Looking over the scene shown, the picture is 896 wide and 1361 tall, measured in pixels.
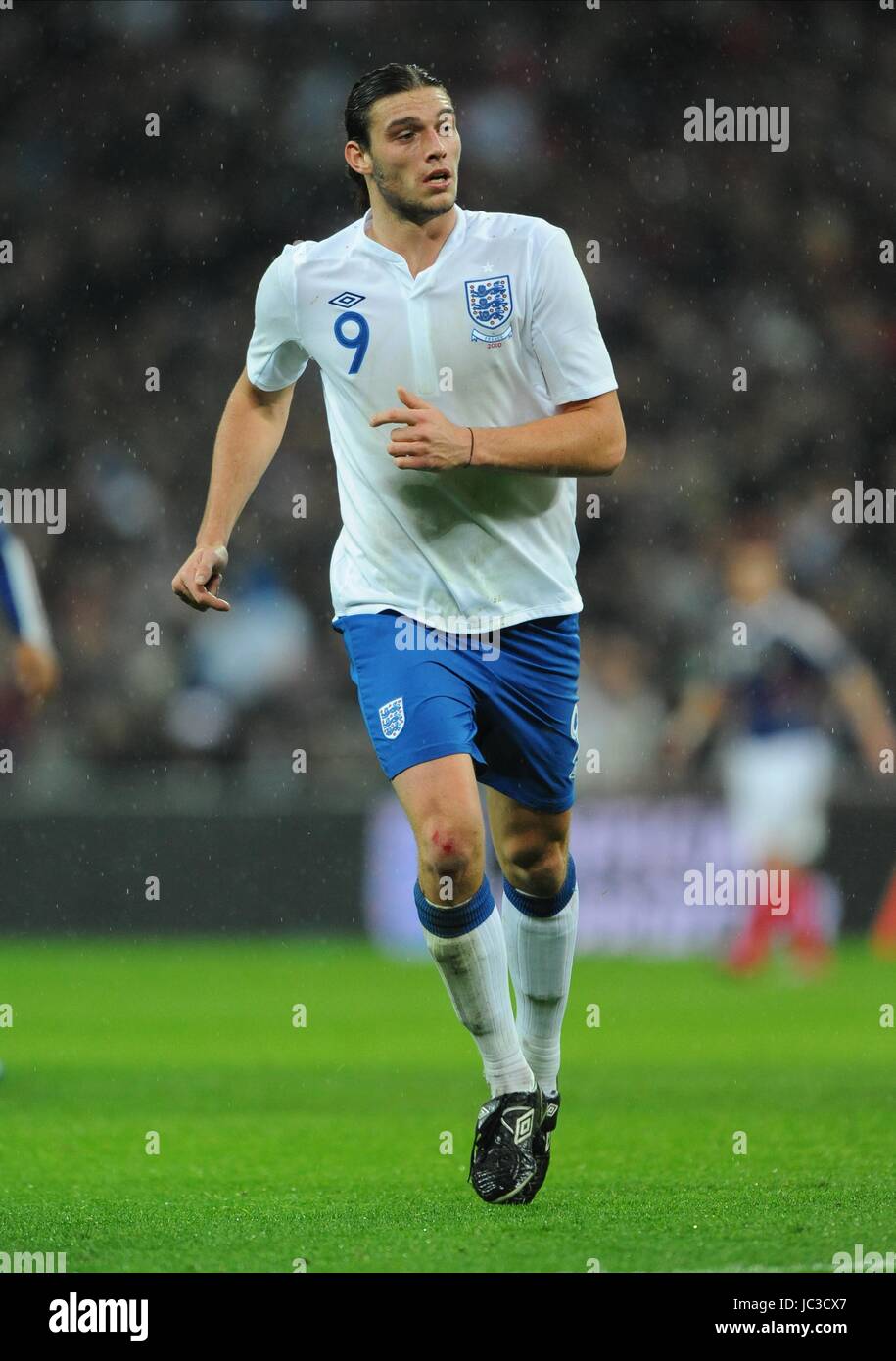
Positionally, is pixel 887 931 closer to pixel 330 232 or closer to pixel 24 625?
pixel 24 625

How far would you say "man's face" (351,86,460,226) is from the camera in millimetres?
4273

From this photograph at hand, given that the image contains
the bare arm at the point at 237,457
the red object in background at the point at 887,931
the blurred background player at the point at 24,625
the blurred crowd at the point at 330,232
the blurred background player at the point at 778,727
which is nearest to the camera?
the bare arm at the point at 237,457

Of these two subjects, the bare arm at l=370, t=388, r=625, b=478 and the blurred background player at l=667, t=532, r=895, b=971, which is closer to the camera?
the bare arm at l=370, t=388, r=625, b=478

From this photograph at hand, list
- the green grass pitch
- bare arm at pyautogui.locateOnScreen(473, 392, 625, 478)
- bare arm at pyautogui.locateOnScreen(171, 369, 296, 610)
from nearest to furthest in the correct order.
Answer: the green grass pitch < bare arm at pyautogui.locateOnScreen(473, 392, 625, 478) < bare arm at pyautogui.locateOnScreen(171, 369, 296, 610)

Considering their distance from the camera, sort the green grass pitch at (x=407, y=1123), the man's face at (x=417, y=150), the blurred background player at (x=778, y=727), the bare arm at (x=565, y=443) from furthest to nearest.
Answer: the blurred background player at (x=778, y=727) < the man's face at (x=417, y=150) < the bare arm at (x=565, y=443) < the green grass pitch at (x=407, y=1123)

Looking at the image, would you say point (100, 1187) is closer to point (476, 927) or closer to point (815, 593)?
point (476, 927)

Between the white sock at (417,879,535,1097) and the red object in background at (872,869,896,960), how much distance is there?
6477 mm

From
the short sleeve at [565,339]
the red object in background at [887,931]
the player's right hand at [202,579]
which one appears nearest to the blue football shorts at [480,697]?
the player's right hand at [202,579]

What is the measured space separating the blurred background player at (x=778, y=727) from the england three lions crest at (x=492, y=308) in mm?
5244

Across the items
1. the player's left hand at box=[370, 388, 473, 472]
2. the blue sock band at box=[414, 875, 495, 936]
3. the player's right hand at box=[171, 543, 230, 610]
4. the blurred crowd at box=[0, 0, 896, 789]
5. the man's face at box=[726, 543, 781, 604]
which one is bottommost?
the blue sock band at box=[414, 875, 495, 936]

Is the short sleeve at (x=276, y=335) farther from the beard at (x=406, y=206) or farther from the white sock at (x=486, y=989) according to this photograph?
the white sock at (x=486, y=989)

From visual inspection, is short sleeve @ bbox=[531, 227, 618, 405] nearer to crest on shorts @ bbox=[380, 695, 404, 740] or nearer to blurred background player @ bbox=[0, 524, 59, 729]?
crest on shorts @ bbox=[380, 695, 404, 740]

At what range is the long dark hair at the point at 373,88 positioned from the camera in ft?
14.2

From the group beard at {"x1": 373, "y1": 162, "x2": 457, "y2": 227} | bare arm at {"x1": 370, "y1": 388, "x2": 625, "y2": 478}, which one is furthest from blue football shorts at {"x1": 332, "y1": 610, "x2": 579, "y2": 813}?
beard at {"x1": 373, "y1": 162, "x2": 457, "y2": 227}
